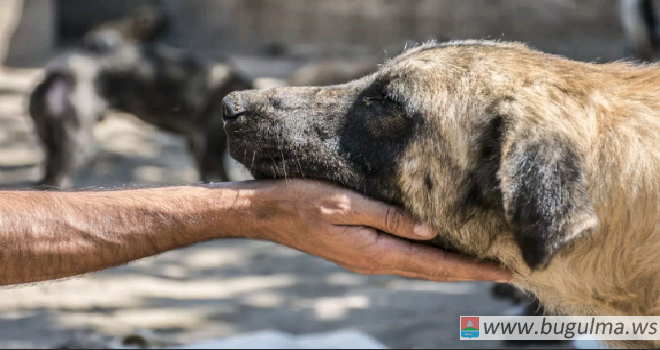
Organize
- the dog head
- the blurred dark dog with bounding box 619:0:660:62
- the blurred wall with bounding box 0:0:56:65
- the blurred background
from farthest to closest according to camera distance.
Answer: the blurred wall with bounding box 0:0:56:65 < the blurred dark dog with bounding box 619:0:660:62 < the blurred background < the dog head

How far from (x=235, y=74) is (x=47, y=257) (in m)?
5.72

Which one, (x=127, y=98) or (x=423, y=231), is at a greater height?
(x=423, y=231)

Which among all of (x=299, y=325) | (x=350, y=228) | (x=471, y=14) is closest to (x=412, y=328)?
(x=299, y=325)

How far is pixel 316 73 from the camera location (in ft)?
28.6

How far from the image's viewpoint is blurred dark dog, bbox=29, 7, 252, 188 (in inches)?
309

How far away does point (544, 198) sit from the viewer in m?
2.48

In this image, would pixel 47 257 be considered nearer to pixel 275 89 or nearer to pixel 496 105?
pixel 275 89

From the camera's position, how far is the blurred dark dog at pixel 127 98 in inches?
309

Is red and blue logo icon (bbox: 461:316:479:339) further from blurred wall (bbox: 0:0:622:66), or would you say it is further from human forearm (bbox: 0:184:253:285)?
blurred wall (bbox: 0:0:622:66)

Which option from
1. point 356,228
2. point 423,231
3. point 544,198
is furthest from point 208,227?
point 544,198

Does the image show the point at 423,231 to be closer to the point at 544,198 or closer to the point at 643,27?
the point at 544,198

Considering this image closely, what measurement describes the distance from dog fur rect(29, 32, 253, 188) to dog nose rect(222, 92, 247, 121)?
5.00 meters

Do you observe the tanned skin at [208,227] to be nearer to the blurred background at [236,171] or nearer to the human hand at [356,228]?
the human hand at [356,228]

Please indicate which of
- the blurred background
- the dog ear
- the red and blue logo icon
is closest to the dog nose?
the dog ear
